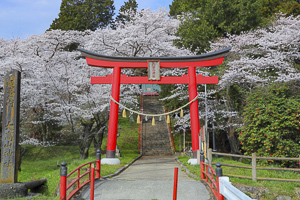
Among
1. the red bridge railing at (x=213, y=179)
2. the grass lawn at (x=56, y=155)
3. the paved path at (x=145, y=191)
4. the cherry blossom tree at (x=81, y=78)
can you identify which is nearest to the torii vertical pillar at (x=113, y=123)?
the grass lawn at (x=56, y=155)

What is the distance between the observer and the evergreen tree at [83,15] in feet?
118

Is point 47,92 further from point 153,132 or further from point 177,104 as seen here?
point 153,132

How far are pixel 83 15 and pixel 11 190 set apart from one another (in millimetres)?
33429

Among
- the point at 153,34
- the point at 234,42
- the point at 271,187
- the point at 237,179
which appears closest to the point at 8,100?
the point at 237,179

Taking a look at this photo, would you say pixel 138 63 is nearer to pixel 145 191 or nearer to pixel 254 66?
pixel 145 191

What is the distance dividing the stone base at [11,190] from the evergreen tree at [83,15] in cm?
3013

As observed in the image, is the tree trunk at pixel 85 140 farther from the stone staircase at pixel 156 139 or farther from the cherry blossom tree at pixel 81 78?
the stone staircase at pixel 156 139

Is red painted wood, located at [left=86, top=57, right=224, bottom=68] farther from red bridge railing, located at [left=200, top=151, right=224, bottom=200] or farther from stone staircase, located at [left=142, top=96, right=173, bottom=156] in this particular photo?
stone staircase, located at [left=142, top=96, right=173, bottom=156]

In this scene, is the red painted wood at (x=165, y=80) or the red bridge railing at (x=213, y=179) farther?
the red painted wood at (x=165, y=80)

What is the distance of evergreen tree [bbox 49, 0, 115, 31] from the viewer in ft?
118

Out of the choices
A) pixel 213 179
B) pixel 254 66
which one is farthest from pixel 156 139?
pixel 213 179

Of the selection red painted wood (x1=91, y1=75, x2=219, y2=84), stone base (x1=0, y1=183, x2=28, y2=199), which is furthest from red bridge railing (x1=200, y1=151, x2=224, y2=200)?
red painted wood (x1=91, y1=75, x2=219, y2=84)

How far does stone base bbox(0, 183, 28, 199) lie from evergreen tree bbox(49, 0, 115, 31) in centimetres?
Result: 3013

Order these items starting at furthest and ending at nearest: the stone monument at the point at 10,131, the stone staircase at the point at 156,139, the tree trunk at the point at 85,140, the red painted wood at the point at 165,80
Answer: the stone staircase at the point at 156,139 → the tree trunk at the point at 85,140 → the red painted wood at the point at 165,80 → the stone monument at the point at 10,131
